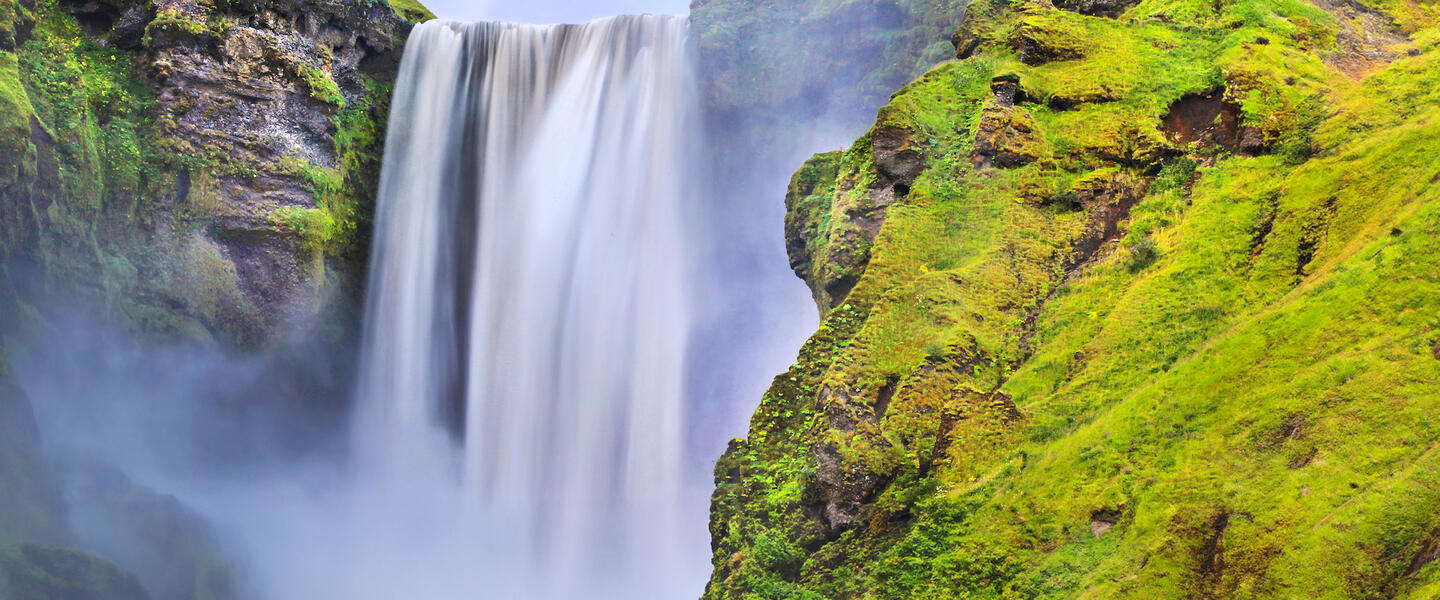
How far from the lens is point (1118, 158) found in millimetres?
10289

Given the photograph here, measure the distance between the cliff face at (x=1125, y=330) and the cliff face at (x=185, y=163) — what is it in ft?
46.0

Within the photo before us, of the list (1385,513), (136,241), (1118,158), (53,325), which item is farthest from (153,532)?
(1385,513)

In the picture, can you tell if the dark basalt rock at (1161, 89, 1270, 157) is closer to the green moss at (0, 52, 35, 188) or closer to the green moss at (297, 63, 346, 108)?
the green moss at (0, 52, 35, 188)

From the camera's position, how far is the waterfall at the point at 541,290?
19.3 meters

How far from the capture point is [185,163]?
19094 millimetres

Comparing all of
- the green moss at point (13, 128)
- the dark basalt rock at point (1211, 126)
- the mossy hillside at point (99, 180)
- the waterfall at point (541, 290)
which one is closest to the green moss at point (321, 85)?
the waterfall at point (541, 290)

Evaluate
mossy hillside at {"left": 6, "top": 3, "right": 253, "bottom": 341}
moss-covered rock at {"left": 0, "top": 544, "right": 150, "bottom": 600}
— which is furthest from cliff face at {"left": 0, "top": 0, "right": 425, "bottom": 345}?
moss-covered rock at {"left": 0, "top": 544, "right": 150, "bottom": 600}

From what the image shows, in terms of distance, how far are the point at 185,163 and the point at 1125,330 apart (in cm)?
1936

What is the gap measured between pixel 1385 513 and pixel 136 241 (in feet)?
70.2

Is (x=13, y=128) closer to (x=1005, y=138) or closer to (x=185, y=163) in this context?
(x=185, y=163)

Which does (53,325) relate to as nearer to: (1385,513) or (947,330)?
(947,330)

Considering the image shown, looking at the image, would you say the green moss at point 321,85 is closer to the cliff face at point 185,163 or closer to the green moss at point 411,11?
the cliff face at point 185,163

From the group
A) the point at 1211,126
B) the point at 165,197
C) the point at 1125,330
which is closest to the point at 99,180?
the point at 165,197

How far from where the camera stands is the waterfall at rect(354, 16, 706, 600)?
19328 mm
